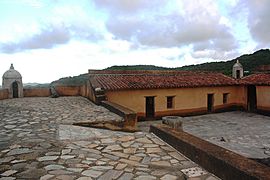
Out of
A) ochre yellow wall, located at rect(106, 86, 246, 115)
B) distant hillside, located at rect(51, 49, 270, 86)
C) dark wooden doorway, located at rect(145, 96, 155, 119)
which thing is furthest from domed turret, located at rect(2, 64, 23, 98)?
distant hillside, located at rect(51, 49, 270, 86)

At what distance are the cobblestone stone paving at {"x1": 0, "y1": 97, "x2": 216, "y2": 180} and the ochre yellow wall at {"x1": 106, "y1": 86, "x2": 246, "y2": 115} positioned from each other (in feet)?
28.9

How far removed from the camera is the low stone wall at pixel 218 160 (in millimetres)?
3334

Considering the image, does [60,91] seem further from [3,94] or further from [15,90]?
[3,94]

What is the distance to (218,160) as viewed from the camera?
12.5 feet

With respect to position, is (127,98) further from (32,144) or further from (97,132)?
(32,144)

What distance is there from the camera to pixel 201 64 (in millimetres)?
42531

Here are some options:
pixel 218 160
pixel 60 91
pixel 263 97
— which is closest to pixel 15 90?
pixel 60 91

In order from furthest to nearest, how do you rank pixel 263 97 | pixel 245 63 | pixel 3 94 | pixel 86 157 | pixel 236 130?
pixel 245 63, pixel 263 97, pixel 3 94, pixel 236 130, pixel 86 157

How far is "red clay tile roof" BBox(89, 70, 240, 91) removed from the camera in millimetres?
15914

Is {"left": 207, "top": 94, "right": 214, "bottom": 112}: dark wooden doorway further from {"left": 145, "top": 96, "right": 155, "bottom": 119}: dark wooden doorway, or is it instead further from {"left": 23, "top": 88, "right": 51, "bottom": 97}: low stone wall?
{"left": 23, "top": 88, "right": 51, "bottom": 97}: low stone wall

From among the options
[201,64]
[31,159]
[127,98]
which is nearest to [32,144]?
[31,159]

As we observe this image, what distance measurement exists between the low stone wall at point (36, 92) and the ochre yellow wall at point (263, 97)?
15579 millimetres

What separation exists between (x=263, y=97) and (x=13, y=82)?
17.7 m

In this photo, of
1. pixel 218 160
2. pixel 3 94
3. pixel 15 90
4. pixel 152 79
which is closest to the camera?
pixel 218 160
